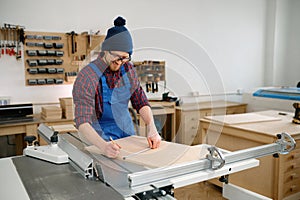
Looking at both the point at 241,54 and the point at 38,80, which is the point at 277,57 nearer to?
the point at 241,54

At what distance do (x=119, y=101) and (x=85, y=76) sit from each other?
11.1 inches

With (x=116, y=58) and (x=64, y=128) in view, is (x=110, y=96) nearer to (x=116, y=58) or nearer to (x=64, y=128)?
(x=116, y=58)

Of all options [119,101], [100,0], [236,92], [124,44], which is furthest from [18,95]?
[236,92]

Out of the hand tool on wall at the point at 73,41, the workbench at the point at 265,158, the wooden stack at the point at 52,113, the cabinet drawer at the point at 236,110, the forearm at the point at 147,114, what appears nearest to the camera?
the forearm at the point at 147,114

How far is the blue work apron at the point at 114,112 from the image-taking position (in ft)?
5.12

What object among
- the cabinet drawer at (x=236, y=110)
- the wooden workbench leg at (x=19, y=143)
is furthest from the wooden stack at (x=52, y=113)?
the cabinet drawer at (x=236, y=110)

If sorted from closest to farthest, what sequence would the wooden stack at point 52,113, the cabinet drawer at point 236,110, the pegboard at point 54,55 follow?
the wooden stack at point 52,113 → the pegboard at point 54,55 → the cabinet drawer at point 236,110

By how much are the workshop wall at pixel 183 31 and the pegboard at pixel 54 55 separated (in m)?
0.09

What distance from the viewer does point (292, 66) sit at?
5.07m

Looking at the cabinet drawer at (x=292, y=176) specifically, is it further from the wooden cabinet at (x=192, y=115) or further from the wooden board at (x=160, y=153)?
the wooden board at (x=160, y=153)

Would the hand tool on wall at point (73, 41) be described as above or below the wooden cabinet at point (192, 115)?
above

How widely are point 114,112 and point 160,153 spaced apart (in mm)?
422

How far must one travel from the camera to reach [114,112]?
163 centimetres

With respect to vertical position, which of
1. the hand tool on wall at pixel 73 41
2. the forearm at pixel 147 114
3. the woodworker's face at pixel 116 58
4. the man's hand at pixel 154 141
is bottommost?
the man's hand at pixel 154 141
